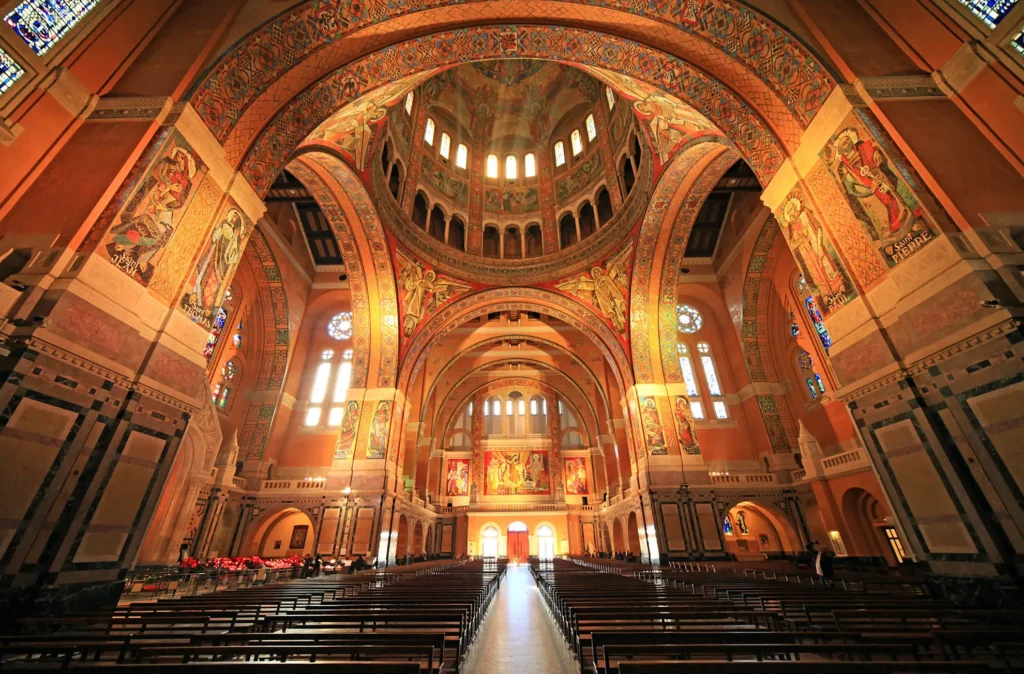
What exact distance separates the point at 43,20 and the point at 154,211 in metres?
2.62

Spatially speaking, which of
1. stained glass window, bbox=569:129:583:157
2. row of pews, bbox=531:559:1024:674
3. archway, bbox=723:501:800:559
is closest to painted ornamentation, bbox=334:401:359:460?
row of pews, bbox=531:559:1024:674

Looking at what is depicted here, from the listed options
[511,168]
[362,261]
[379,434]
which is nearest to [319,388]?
[379,434]

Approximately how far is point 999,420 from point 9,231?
10974 mm

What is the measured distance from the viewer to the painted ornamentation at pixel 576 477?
25812 millimetres

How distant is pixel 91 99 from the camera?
19.0 feet

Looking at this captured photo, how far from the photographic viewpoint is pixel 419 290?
16.1 metres

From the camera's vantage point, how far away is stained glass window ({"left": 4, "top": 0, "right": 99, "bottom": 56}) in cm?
501

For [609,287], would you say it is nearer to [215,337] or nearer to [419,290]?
[419,290]

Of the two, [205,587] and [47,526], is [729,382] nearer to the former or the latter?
[205,587]

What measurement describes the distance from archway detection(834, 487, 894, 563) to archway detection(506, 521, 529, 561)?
56.1ft

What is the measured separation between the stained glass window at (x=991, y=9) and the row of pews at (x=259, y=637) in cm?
936


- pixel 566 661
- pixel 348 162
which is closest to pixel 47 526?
pixel 566 661

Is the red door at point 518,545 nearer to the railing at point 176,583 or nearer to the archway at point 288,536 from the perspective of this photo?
the archway at point 288,536

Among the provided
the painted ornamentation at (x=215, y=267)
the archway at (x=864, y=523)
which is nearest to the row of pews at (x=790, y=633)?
the painted ornamentation at (x=215, y=267)
